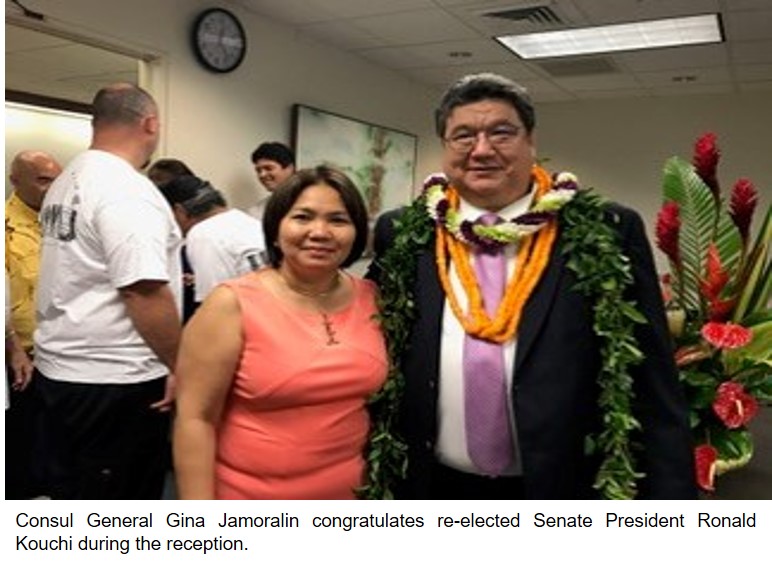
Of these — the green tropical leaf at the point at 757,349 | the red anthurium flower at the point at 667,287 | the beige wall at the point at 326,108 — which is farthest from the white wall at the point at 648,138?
the green tropical leaf at the point at 757,349

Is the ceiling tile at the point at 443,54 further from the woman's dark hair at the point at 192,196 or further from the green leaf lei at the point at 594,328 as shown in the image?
the green leaf lei at the point at 594,328

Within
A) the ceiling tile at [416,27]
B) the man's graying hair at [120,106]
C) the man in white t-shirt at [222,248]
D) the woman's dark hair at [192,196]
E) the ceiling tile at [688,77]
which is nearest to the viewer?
the man's graying hair at [120,106]

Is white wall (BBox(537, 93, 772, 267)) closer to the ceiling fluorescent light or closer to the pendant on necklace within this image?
the ceiling fluorescent light

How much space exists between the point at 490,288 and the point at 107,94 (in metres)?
1.13

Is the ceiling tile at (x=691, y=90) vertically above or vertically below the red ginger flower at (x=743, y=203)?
above

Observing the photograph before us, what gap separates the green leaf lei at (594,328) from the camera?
108 cm

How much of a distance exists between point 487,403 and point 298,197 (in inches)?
18.8

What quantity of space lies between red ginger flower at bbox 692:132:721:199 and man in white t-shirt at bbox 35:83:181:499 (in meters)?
1.20

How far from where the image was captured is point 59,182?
166 cm

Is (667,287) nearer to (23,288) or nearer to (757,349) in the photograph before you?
(757,349)

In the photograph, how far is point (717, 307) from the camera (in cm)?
142

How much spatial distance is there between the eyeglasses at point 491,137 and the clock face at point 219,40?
7.92 ft
